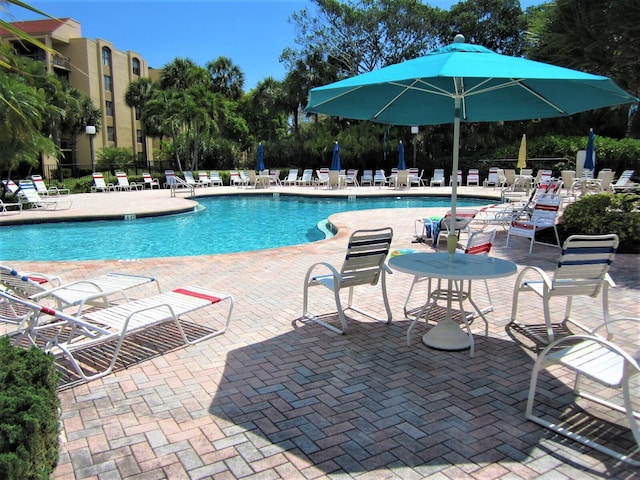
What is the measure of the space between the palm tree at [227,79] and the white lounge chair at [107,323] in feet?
130

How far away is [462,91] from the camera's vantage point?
4.41 metres

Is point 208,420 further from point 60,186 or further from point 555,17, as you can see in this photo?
point 60,186

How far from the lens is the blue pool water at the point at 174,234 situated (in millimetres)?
10398

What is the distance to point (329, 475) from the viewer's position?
2441 mm

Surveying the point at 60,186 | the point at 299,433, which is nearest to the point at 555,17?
the point at 299,433

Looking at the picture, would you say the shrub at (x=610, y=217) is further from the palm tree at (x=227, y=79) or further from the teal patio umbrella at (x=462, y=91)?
the palm tree at (x=227, y=79)

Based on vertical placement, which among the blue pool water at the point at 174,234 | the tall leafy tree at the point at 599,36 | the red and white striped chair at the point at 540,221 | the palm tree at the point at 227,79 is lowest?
the blue pool water at the point at 174,234

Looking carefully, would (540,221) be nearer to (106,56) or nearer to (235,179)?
(235,179)

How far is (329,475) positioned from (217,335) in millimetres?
2222

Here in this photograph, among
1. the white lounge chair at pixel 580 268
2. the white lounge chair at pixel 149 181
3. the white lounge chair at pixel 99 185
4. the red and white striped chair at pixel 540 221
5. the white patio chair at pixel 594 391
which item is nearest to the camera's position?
the white patio chair at pixel 594 391

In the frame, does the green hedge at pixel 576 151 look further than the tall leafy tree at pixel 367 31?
No

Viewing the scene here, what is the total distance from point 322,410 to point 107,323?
6.21 feet

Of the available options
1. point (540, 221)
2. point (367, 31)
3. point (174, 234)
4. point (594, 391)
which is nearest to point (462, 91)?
point (594, 391)

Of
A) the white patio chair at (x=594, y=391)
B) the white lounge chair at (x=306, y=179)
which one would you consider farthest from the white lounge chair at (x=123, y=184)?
the white patio chair at (x=594, y=391)
